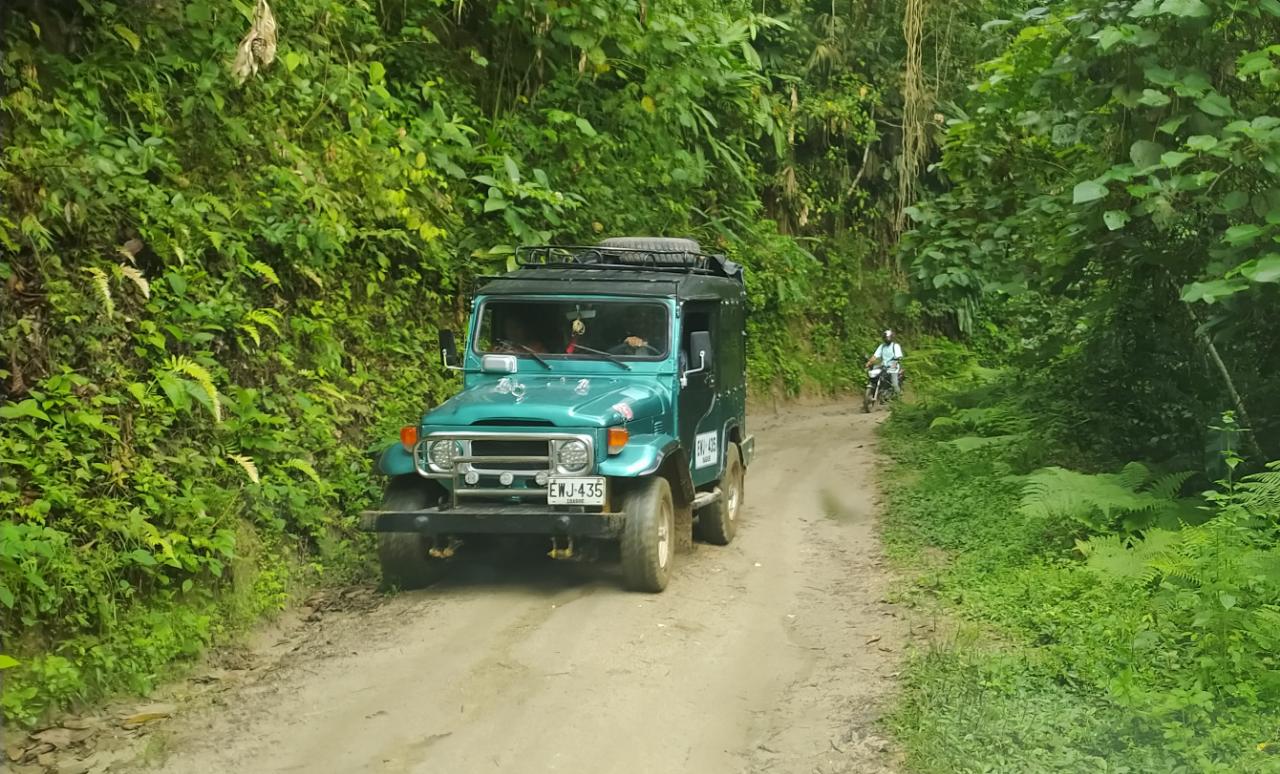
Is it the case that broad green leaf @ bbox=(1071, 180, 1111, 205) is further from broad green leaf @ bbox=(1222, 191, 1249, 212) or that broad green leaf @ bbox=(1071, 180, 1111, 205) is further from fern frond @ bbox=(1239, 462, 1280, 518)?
fern frond @ bbox=(1239, 462, 1280, 518)

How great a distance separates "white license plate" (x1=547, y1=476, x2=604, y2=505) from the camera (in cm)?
735

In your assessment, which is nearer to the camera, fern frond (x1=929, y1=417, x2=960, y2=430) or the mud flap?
the mud flap

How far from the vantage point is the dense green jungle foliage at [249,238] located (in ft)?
20.8

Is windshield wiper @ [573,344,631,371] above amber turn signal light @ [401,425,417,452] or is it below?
above

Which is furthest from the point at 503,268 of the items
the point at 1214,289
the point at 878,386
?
the point at 878,386

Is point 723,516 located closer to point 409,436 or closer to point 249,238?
point 409,436

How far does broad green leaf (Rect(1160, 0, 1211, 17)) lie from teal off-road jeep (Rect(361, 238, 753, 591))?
377cm

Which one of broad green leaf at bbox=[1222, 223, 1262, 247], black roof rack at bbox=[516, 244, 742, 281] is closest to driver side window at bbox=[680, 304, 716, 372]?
black roof rack at bbox=[516, 244, 742, 281]

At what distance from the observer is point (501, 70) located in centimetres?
1308

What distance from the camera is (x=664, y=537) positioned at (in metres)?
7.95

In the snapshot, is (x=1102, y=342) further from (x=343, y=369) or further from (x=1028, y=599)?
(x=343, y=369)

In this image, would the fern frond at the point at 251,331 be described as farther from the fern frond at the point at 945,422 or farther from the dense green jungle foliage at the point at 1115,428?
the fern frond at the point at 945,422

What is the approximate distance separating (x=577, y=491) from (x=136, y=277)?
3.13m

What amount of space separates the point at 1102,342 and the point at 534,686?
8.18 meters
